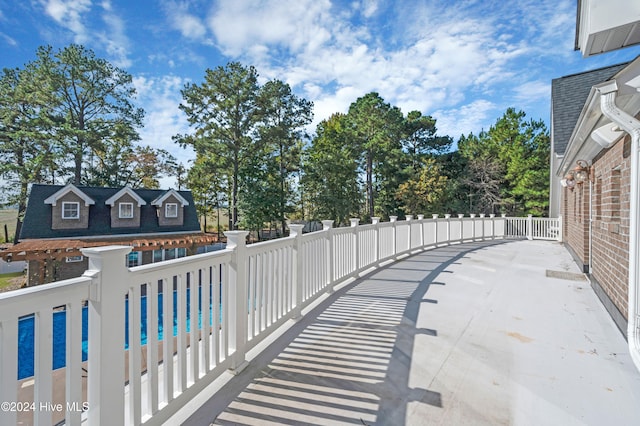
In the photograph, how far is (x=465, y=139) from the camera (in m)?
24.3

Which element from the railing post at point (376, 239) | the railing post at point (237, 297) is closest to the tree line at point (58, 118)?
the railing post at point (376, 239)

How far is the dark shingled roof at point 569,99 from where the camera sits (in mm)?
10109

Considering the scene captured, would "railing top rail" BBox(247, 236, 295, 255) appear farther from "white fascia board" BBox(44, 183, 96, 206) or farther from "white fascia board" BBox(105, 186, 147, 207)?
"white fascia board" BBox(105, 186, 147, 207)

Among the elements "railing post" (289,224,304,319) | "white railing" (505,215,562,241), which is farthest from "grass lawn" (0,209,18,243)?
"white railing" (505,215,562,241)

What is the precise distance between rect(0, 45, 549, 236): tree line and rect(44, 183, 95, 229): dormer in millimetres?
5663

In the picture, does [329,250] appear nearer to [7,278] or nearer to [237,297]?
[237,297]

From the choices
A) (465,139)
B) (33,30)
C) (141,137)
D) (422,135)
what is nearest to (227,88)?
(141,137)

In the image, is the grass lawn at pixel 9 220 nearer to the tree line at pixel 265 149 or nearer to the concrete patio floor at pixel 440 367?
the tree line at pixel 265 149

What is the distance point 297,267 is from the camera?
3.45 m

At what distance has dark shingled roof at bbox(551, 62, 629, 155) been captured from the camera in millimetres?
10109

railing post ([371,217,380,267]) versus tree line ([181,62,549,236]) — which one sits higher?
tree line ([181,62,549,236])

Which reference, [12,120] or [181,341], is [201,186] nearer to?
[12,120]

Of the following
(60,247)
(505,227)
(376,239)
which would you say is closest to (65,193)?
(60,247)

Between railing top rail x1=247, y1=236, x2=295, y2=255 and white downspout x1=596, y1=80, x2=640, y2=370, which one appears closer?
white downspout x1=596, y1=80, x2=640, y2=370
